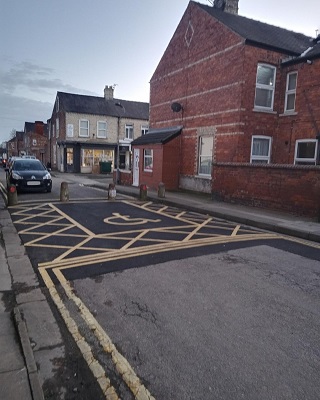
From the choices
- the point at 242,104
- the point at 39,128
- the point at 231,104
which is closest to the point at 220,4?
the point at 231,104

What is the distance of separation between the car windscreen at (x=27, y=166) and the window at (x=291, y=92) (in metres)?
13.7

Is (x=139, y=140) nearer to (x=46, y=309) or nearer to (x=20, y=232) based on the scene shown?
(x=20, y=232)

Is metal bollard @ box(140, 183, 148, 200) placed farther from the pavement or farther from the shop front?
the shop front

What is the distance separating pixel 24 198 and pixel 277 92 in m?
13.8

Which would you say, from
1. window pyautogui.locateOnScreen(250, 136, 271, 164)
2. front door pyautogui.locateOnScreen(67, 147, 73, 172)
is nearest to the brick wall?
window pyautogui.locateOnScreen(250, 136, 271, 164)

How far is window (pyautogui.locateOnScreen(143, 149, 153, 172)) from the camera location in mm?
18962

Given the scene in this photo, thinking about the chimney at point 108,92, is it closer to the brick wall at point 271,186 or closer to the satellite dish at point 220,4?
the satellite dish at point 220,4

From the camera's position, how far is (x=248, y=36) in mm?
14383

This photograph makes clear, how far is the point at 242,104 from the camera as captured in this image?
1438 cm

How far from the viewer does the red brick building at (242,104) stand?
1372 cm

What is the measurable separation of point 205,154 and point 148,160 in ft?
13.5

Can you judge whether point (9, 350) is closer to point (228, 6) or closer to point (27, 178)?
point (27, 178)

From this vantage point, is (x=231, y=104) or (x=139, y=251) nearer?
(x=139, y=251)

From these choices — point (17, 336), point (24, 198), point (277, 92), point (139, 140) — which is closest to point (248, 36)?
point (277, 92)
